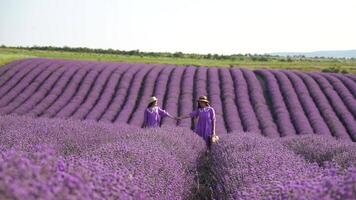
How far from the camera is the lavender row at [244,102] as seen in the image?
14.6m

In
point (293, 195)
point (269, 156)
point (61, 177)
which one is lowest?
point (269, 156)

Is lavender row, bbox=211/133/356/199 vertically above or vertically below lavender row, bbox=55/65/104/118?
above

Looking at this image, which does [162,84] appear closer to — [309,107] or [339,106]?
[309,107]

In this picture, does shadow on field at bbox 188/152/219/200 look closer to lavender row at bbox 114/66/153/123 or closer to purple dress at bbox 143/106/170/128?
purple dress at bbox 143/106/170/128

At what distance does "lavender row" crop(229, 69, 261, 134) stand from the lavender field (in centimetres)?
5

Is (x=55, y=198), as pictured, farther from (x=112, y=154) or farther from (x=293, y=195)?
(x=112, y=154)

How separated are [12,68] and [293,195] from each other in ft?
65.6

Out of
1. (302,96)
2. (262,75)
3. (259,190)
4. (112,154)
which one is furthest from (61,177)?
(262,75)

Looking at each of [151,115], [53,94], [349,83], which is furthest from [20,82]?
[349,83]

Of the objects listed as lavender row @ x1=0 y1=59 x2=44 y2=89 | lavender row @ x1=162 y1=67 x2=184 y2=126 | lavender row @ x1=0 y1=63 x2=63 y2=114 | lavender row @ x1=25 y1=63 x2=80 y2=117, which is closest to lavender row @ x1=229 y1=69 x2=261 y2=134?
lavender row @ x1=162 y1=67 x2=184 y2=126

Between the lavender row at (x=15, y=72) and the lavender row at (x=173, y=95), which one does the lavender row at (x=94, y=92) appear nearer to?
the lavender row at (x=173, y=95)

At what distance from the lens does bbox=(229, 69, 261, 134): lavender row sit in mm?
14645

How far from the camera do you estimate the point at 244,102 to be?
16656 mm

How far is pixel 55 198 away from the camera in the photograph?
6.57ft
